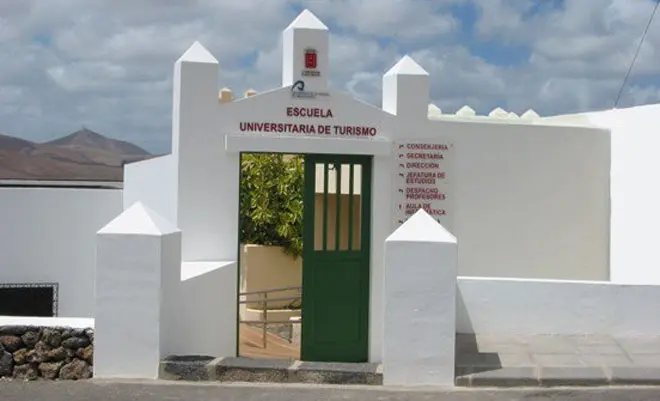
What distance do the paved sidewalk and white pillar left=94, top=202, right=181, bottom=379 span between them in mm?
2828

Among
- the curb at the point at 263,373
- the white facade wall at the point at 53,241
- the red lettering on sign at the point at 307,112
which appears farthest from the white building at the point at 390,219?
the white facade wall at the point at 53,241

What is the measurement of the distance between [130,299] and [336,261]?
2.84 meters

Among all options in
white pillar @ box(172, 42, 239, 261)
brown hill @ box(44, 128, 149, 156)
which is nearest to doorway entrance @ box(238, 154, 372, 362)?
white pillar @ box(172, 42, 239, 261)

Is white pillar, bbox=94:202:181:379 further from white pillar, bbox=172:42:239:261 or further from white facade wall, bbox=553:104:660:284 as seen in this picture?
white facade wall, bbox=553:104:660:284

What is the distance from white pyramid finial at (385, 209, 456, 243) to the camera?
7.89m

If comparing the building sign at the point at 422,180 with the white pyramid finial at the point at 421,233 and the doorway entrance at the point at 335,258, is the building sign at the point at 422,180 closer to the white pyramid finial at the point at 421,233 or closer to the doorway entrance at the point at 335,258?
the doorway entrance at the point at 335,258

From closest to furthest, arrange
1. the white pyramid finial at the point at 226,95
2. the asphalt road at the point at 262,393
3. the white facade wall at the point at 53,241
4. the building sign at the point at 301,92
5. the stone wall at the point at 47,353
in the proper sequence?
1. the asphalt road at the point at 262,393
2. the stone wall at the point at 47,353
3. the building sign at the point at 301,92
4. the white pyramid finial at the point at 226,95
5. the white facade wall at the point at 53,241

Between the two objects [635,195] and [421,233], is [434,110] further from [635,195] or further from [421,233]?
[421,233]

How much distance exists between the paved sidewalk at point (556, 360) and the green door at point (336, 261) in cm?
134

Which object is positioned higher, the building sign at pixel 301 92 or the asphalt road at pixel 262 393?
the building sign at pixel 301 92

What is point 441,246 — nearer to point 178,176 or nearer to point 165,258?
point 165,258

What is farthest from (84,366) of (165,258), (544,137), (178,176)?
(544,137)

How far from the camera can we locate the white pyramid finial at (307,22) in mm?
10031

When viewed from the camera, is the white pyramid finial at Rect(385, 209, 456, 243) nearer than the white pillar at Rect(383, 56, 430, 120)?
Yes
